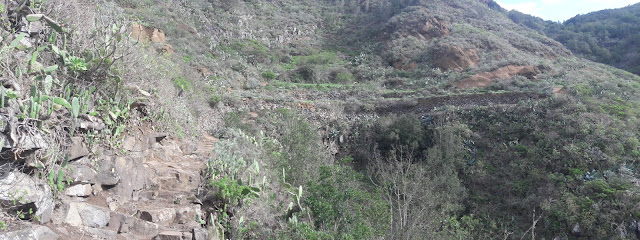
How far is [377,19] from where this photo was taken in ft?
127

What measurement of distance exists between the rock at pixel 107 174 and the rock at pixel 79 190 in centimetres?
15

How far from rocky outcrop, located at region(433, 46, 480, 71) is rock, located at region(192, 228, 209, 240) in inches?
920

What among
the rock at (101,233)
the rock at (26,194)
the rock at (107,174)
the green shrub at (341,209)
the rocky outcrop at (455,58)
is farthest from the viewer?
the rocky outcrop at (455,58)

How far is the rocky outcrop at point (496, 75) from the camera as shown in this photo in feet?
68.8

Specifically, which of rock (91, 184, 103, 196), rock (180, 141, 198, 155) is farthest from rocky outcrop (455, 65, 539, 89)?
rock (91, 184, 103, 196)

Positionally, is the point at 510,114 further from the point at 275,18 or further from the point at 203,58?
the point at 275,18

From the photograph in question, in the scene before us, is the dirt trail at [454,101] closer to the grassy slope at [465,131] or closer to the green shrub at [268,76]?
the grassy slope at [465,131]

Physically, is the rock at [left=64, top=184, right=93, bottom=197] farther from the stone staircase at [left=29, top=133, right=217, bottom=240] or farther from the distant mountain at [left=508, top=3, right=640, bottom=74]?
the distant mountain at [left=508, top=3, right=640, bottom=74]

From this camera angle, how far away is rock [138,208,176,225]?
3.77m

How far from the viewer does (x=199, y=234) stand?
381cm

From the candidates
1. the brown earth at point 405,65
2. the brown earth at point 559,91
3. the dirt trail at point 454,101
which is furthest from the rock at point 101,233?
the brown earth at point 405,65

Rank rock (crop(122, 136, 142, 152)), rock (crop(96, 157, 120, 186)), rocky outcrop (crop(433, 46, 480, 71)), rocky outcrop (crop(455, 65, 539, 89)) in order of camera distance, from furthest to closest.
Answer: rocky outcrop (crop(433, 46, 480, 71)) → rocky outcrop (crop(455, 65, 539, 89)) → rock (crop(122, 136, 142, 152)) → rock (crop(96, 157, 120, 186))

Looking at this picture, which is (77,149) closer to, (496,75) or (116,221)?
(116,221)

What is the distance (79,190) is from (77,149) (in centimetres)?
41
